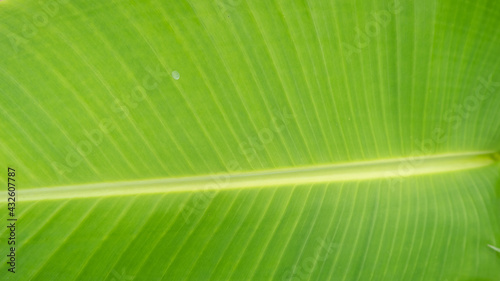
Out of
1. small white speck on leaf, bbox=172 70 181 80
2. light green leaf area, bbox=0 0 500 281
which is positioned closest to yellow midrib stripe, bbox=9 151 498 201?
light green leaf area, bbox=0 0 500 281

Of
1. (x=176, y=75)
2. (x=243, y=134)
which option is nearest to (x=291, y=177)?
(x=243, y=134)

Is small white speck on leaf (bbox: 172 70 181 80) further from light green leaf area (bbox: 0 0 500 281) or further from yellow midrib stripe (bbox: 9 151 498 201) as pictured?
yellow midrib stripe (bbox: 9 151 498 201)

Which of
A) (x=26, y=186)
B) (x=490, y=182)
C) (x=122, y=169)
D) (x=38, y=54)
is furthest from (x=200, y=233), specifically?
(x=490, y=182)

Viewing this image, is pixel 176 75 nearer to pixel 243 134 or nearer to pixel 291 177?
pixel 243 134

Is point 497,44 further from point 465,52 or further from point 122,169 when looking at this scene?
point 122,169

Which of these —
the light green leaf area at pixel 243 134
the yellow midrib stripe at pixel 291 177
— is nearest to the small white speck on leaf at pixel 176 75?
the light green leaf area at pixel 243 134

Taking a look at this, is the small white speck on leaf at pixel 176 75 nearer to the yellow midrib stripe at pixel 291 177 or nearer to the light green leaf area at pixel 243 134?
the light green leaf area at pixel 243 134
